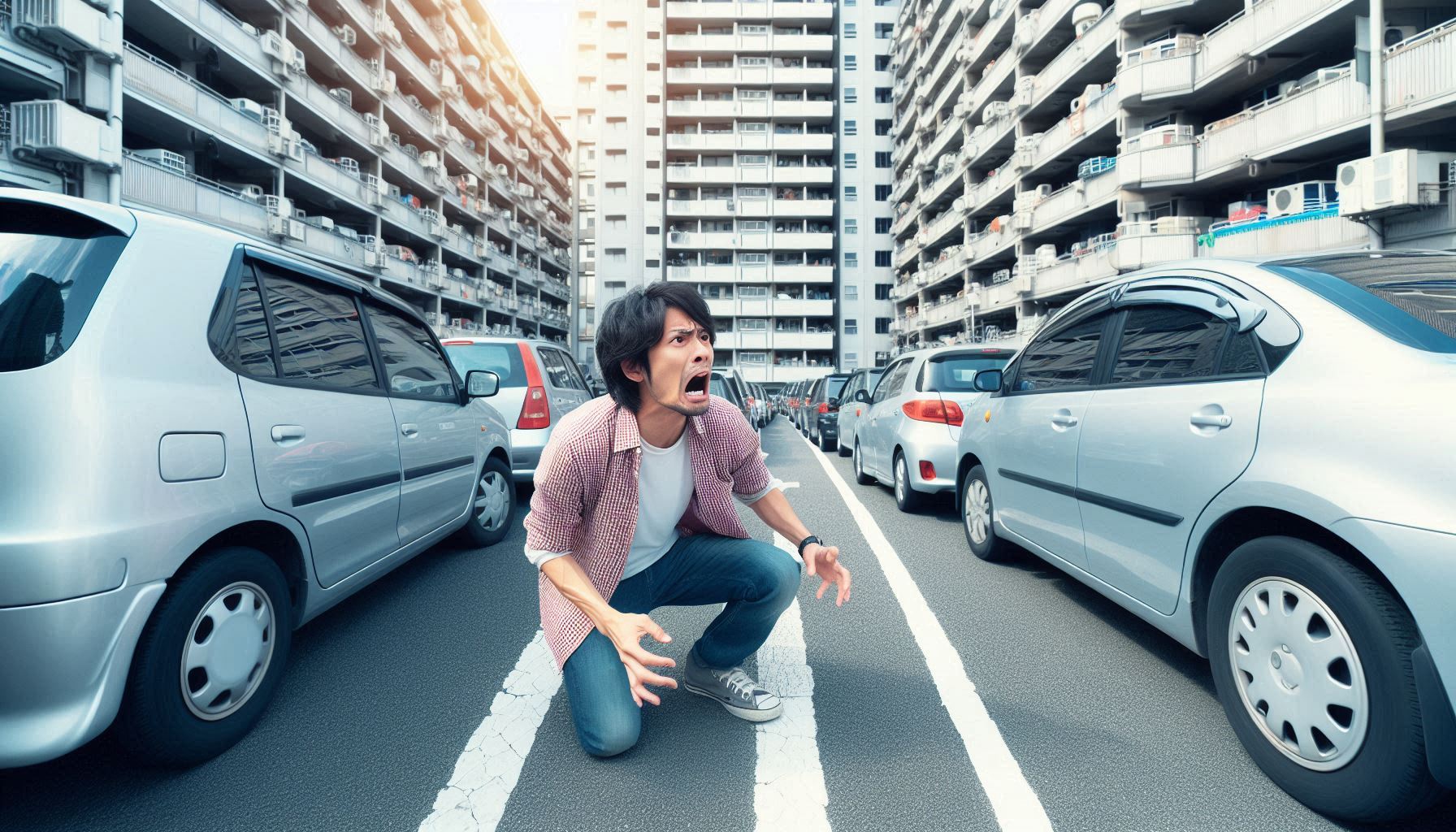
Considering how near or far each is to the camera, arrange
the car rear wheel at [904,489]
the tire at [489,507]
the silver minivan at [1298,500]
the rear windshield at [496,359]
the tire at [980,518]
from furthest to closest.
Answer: the rear windshield at [496,359] < the car rear wheel at [904,489] < the tire at [489,507] < the tire at [980,518] < the silver minivan at [1298,500]

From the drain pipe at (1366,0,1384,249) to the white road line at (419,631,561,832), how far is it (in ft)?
59.6

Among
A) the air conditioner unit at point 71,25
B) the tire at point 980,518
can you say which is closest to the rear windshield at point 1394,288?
the tire at point 980,518

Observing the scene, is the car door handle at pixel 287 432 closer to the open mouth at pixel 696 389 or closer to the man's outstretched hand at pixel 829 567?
the open mouth at pixel 696 389

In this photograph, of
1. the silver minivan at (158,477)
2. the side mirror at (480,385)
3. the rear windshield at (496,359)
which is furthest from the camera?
the rear windshield at (496,359)

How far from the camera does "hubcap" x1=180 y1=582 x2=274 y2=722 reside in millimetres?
2129

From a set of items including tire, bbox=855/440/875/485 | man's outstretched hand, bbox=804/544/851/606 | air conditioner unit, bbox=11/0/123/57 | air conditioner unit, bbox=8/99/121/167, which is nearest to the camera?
man's outstretched hand, bbox=804/544/851/606

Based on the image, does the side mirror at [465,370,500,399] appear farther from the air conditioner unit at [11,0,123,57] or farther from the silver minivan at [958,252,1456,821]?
the air conditioner unit at [11,0,123,57]

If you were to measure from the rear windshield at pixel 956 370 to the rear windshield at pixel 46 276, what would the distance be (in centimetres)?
541

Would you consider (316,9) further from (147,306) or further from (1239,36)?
(147,306)

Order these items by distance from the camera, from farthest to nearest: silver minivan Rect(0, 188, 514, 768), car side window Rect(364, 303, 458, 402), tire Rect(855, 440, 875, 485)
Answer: tire Rect(855, 440, 875, 485), car side window Rect(364, 303, 458, 402), silver minivan Rect(0, 188, 514, 768)

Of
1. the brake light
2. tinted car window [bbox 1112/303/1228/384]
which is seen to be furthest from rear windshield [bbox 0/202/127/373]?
the brake light

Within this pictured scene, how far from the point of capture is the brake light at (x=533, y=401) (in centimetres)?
648

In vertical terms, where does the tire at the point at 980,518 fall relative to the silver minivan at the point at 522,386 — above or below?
below

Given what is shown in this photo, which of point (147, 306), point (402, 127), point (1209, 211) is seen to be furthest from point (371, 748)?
point (402, 127)
